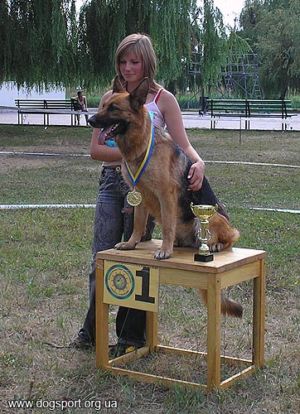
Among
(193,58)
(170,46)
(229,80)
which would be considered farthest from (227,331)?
(229,80)

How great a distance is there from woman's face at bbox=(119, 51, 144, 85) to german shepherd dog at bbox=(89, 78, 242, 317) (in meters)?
0.10

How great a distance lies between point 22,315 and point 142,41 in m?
2.52

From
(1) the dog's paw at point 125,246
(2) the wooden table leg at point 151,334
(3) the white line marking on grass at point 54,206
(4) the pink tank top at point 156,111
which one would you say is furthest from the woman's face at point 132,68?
(3) the white line marking on grass at point 54,206

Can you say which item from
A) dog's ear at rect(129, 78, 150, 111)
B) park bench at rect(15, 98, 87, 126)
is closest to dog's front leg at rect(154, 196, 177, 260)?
dog's ear at rect(129, 78, 150, 111)

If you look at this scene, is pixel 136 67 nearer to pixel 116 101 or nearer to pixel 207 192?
pixel 116 101

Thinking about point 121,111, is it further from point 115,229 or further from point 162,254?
point 115,229

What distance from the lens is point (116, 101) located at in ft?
13.2

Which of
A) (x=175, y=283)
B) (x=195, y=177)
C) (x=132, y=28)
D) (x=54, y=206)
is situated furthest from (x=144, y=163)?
(x=132, y=28)

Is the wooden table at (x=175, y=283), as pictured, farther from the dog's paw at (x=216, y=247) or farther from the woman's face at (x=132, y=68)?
the woman's face at (x=132, y=68)

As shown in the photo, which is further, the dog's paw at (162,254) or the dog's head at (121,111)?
the dog's paw at (162,254)

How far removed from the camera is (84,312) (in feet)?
19.0

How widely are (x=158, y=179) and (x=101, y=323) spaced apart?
1.03 metres

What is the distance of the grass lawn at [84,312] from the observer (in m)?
4.20

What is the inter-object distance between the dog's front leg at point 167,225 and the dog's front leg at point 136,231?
0.31m
